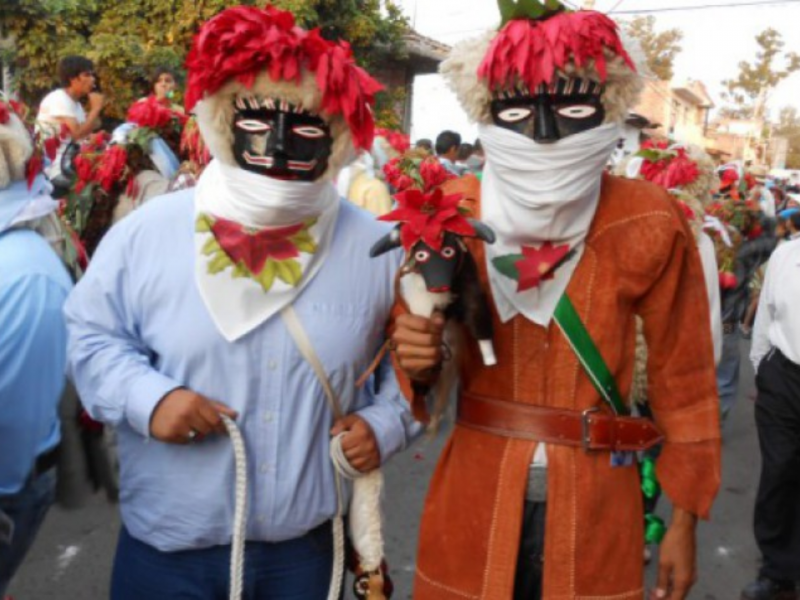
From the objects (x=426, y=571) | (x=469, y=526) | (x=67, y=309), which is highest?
(x=67, y=309)

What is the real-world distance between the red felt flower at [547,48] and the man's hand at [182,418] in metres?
1.00

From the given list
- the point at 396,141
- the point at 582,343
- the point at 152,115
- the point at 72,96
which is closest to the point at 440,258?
the point at 582,343

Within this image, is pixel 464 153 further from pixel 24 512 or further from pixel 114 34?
pixel 24 512

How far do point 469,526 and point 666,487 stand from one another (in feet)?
1.64

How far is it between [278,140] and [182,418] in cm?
67

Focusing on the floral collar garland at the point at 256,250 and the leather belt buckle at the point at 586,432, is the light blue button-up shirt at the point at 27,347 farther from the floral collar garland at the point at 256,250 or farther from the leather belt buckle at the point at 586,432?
the leather belt buckle at the point at 586,432

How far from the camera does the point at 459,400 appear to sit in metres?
2.29

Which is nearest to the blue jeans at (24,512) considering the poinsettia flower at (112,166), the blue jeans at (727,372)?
the poinsettia flower at (112,166)

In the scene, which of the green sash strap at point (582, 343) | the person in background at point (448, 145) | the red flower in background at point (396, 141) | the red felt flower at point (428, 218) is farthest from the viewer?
the person in background at point (448, 145)

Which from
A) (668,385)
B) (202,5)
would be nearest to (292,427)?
(668,385)

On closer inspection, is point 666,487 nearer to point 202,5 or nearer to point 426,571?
point 426,571

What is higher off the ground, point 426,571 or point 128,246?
point 128,246

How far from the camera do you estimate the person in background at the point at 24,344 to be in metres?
2.15

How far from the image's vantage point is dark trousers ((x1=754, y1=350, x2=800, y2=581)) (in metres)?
4.07
